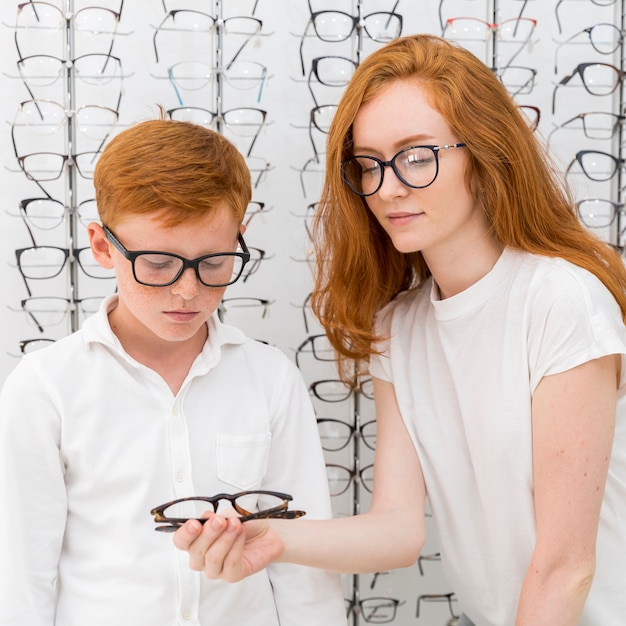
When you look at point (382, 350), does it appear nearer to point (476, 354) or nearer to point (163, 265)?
point (476, 354)

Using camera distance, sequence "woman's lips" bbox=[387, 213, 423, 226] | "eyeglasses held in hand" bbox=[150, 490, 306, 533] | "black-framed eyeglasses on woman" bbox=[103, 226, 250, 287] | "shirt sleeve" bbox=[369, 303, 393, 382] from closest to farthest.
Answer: "eyeglasses held in hand" bbox=[150, 490, 306, 533]
"black-framed eyeglasses on woman" bbox=[103, 226, 250, 287]
"woman's lips" bbox=[387, 213, 423, 226]
"shirt sleeve" bbox=[369, 303, 393, 382]

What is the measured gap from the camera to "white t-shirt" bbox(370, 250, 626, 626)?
105 centimetres

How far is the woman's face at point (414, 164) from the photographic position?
1065mm

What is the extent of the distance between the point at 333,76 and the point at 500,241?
19.9 inches

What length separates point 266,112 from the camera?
1.42 meters

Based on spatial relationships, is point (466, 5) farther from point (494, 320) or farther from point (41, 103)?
point (41, 103)

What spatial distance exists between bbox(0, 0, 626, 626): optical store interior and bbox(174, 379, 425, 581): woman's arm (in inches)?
9.1

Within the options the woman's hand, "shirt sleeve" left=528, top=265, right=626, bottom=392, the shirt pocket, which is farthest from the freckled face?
"shirt sleeve" left=528, top=265, right=626, bottom=392

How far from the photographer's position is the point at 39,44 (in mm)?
1358

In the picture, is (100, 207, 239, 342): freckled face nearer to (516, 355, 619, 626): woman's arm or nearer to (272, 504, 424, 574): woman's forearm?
(272, 504, 424, 574): woman's forearm

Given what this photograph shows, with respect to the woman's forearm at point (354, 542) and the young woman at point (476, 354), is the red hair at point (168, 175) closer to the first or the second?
the young woman at point (476, 354)

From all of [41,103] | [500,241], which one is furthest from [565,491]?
[41,103]

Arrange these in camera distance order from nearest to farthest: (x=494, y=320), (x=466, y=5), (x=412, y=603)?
(x=494, y=320) < (x=466, y=5) < (x=412, y=603)

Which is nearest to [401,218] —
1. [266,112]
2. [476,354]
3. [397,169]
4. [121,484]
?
[397,169]
